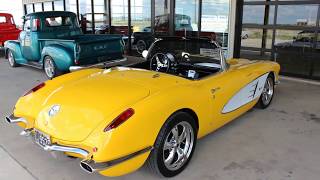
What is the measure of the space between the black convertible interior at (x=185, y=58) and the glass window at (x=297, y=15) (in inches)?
157

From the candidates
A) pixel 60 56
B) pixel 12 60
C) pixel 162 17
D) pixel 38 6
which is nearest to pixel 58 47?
pixel 60 56

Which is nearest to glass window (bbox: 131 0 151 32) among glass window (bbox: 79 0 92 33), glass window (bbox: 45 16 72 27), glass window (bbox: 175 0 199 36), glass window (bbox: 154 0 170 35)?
glass window (bbox: 154 0 170 35)

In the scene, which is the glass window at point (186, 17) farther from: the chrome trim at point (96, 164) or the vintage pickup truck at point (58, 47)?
the chrome trim at point (96, 164)

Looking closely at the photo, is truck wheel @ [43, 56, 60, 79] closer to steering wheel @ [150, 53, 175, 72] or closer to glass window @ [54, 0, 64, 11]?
steering wheel @ [150, 53, 175, 72]

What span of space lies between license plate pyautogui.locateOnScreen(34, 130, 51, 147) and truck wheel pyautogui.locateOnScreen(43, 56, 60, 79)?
4.84 m

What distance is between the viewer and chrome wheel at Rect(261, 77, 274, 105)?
4.73 metres

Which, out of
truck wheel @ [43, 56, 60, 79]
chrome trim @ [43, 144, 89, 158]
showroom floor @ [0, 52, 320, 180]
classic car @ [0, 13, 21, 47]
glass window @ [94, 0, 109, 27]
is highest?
glass window @ [94, 0, 109, 27]

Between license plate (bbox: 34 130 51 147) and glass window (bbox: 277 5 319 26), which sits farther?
glass window (bbox: 277 5 319 26)

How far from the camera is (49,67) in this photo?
761 cm

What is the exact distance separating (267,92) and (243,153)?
6.01 ft

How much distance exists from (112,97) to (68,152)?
1.92 feet

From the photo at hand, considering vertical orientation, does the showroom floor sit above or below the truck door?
below

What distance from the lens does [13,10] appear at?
25234 mm

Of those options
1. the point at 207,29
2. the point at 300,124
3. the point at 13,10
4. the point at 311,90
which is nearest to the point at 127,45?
the point at 207,29
